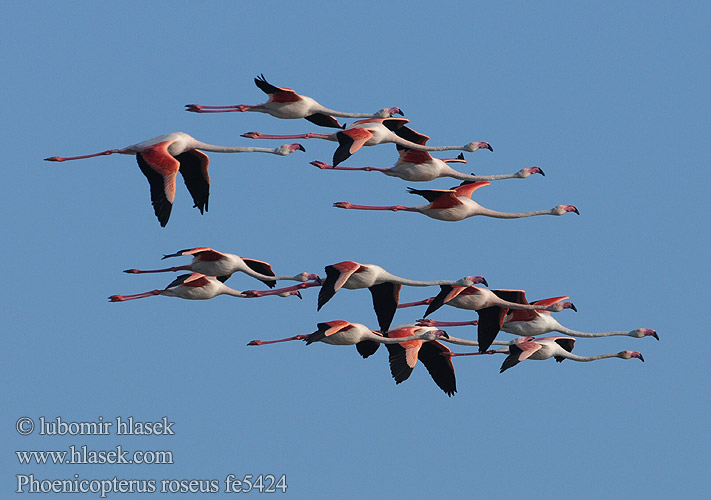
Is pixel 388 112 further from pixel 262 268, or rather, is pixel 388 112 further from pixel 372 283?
pixel 262 268

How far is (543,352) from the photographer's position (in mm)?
43656

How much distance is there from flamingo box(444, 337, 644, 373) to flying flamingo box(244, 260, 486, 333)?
2.09m

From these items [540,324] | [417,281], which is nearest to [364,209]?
[417,281]

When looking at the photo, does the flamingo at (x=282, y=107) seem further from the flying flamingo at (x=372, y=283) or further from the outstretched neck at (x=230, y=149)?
the flying flamingo at (x=372, y=283)

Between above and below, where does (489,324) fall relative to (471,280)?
below

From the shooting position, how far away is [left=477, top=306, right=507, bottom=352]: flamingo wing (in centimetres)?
4294

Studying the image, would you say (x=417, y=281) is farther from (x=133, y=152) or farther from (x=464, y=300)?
(x=133, y=152)

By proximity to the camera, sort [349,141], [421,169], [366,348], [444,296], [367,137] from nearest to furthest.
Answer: [349,141]
[367,137]
[444,296]
[421,169]
[366,348]

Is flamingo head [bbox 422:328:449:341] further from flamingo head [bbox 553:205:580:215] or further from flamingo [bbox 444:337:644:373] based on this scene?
flamingo head [bbox 553:205:580:215]

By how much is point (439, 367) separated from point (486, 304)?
2435 millimetres

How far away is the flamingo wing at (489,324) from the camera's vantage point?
42938 millimetres

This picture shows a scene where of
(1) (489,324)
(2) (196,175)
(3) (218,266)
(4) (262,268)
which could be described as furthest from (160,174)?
(1) (489,324)

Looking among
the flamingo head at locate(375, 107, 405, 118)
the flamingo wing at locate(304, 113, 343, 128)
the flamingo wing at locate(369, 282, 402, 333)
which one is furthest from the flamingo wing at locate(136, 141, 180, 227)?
the flamingo wing at locate(369, 282, 402, 333)

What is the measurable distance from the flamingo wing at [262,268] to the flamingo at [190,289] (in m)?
0.55
